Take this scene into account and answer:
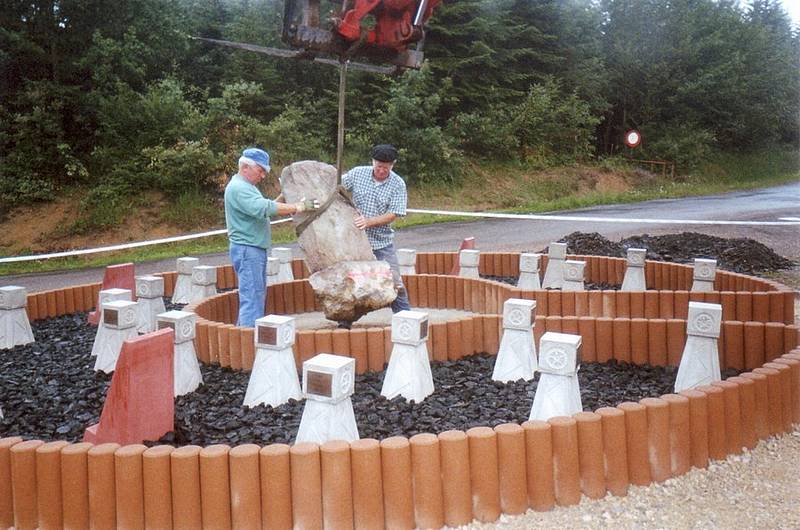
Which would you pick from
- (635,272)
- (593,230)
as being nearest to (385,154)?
(635,272)

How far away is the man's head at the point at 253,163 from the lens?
4.98m

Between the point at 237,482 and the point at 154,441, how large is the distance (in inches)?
37.9

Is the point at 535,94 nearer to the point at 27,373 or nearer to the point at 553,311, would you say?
the point at 553,311

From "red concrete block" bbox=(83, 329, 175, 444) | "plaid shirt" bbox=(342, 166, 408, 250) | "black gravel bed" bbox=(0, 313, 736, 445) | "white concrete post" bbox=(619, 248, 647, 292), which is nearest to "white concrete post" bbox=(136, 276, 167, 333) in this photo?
"black gravel bed" bbox=(0, 313, 736, 445)

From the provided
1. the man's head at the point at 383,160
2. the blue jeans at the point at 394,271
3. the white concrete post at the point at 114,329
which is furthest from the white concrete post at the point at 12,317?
the man's head at the point at 383,160

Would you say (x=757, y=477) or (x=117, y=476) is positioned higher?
(x=117, y=476)

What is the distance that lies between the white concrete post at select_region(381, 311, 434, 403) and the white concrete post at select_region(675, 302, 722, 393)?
1561 mm

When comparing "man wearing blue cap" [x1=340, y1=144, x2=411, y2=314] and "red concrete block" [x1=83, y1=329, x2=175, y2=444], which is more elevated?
"man wearing blue cap" [x1=340, y1=144, x2=411, y2=314]

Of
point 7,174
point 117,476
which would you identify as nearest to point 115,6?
point 7,174

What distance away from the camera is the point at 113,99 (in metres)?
14.1

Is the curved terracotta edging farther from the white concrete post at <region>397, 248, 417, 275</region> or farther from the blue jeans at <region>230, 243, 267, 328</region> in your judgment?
the white concrete post at <region>397, 248, 417, 275</region>

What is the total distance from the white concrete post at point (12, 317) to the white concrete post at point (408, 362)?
334cm

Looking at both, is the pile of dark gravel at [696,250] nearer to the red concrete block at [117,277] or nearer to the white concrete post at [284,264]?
the white concrete post at [284,264]

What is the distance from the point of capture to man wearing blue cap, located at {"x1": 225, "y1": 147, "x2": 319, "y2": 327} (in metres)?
4.95
